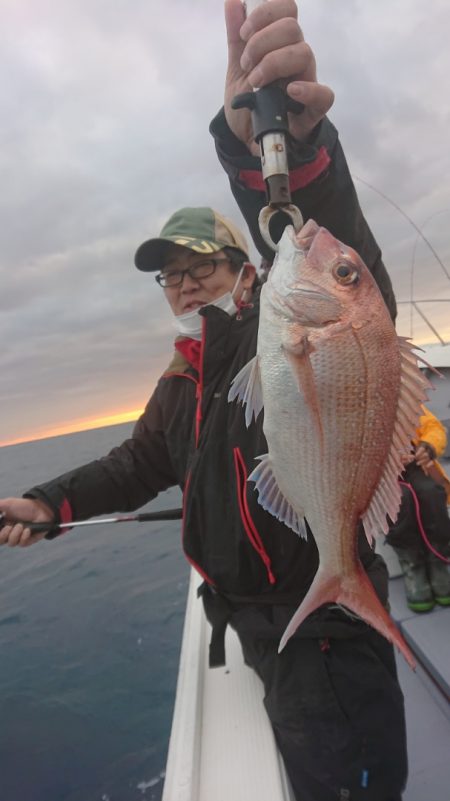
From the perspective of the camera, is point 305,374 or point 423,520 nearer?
point 305,374

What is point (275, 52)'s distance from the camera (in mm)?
1364

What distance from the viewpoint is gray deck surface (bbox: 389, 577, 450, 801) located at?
7.24 feet

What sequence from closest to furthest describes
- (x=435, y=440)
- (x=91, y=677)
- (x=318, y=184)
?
(x=318, y=184) → (x=435, y=440) → (x=91, y=677)

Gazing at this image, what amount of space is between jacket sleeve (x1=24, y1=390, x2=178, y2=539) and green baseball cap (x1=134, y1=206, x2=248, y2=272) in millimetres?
682

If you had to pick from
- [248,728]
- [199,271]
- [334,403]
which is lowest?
[248,728]

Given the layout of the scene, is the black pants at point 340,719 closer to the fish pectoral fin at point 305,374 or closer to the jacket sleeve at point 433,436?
the fish pectoral fin at point 305,374

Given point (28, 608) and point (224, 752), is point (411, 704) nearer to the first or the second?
point (224, 752)

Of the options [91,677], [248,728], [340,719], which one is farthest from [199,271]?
[91,677]

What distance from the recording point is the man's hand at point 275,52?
136 cm

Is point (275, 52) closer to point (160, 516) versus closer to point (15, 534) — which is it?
point (15, 534)

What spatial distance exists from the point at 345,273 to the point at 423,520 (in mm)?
2745

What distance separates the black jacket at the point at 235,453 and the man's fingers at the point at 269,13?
43 cm

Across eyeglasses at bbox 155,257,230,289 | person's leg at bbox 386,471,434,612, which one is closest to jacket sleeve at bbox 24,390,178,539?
eyeglasses at bbox 155,257,230,289

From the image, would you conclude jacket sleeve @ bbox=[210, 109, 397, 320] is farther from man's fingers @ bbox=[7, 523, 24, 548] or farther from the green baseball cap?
man's fingers @ bbox=[7, 523, 24, 548]
